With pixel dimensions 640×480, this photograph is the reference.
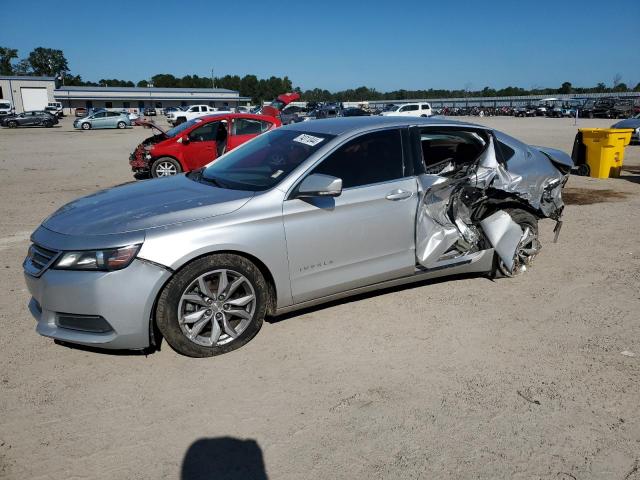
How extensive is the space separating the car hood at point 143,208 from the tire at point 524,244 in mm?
2858

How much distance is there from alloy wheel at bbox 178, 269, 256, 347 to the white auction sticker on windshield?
4.43 feet

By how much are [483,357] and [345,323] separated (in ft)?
3.72

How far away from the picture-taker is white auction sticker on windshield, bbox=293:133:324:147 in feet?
14.2

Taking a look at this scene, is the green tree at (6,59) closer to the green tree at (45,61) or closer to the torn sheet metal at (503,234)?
the green tree at (45,61)

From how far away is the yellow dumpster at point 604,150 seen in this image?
11477 millimetres

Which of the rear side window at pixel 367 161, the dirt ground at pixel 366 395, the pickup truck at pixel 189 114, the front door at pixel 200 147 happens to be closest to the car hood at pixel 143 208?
the rear side window at pixel 367 161

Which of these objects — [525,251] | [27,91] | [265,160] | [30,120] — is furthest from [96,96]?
[525,251]

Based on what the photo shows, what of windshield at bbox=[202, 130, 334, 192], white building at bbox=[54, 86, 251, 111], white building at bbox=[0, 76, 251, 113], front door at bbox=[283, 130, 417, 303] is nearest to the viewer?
front door at bbox=[283, 130, 417, 303]

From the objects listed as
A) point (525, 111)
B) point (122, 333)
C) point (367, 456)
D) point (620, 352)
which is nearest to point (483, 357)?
point (620, 352)

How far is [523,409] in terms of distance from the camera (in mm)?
3139

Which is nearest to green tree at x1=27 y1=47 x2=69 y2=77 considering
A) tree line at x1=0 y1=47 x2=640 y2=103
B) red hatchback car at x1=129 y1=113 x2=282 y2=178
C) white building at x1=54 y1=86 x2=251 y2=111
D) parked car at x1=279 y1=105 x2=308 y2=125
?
tree line at x1=0 y1=47 x2=640 y2=103

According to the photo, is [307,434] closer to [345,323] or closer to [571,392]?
[345,323]

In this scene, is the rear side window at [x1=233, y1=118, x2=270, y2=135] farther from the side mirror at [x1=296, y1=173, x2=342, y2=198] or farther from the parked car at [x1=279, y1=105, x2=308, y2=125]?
the parked car at [x1=279, y1=105, x2=308, y2=125]

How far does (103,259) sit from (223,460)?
1.53 metres
